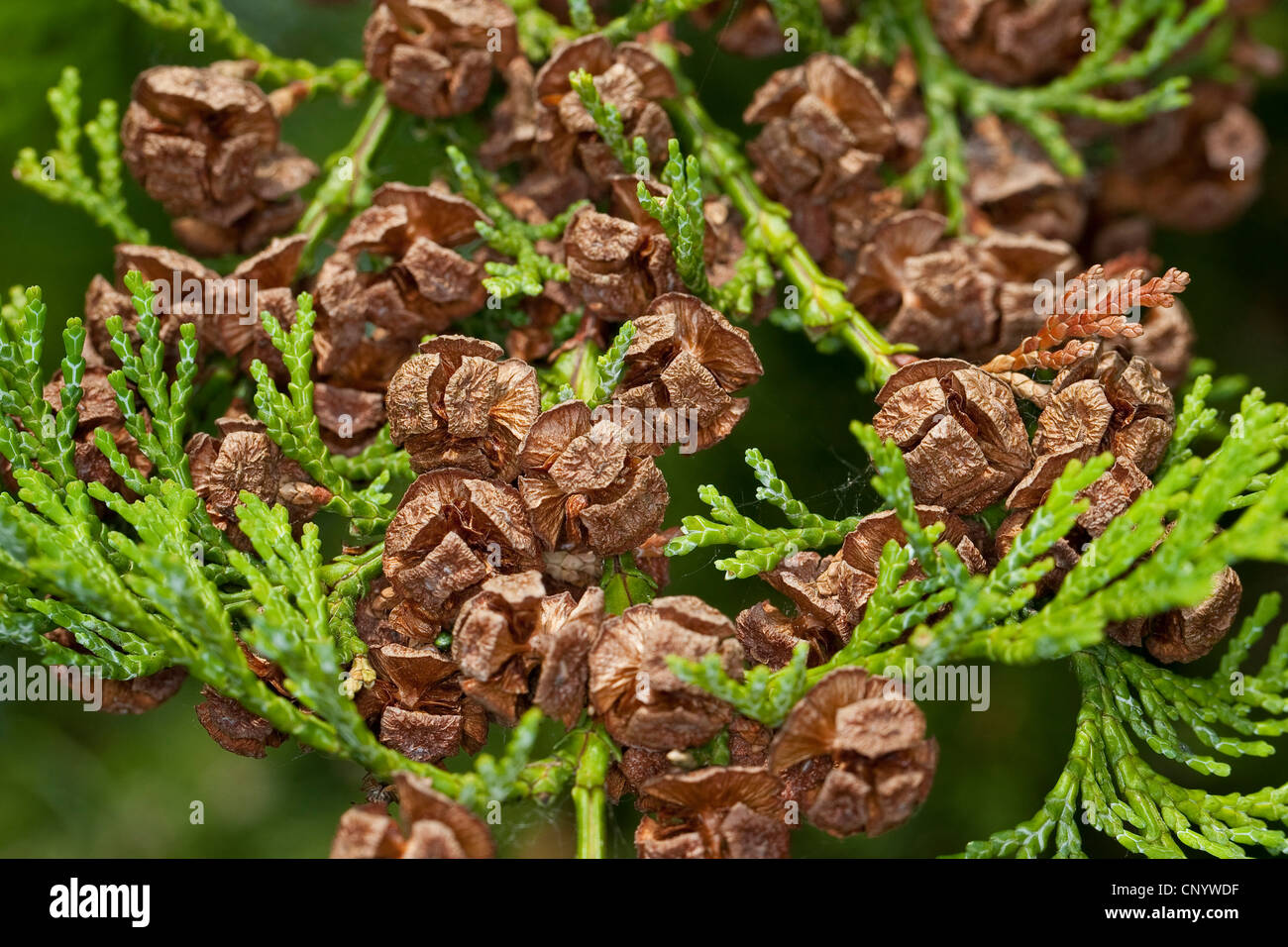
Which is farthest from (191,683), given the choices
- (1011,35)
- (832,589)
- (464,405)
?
(1011,35)

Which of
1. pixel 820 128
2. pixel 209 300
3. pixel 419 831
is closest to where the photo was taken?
pixel 419 831

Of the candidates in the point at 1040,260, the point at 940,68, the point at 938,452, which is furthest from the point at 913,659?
the point at 940,68

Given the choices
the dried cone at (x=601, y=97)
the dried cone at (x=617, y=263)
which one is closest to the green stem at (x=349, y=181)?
the dried cone at (x=601, y=97)

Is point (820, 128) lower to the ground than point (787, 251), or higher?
higher

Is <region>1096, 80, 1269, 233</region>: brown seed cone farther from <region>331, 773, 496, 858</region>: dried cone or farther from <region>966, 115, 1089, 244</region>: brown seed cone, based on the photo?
<region>331, 773, 496, 858</region>: dried cone

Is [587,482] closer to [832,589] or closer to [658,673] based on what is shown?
[658,673]

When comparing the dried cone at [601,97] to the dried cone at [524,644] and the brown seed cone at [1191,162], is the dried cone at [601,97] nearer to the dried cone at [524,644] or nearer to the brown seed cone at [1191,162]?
the dried cone at [524,644]

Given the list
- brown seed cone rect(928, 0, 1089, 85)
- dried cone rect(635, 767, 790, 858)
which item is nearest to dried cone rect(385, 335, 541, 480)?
dried cone rect(635, 767, 790, 858)

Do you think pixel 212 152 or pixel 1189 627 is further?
pixel 212 152

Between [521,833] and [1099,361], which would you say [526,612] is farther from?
[1099,361]
